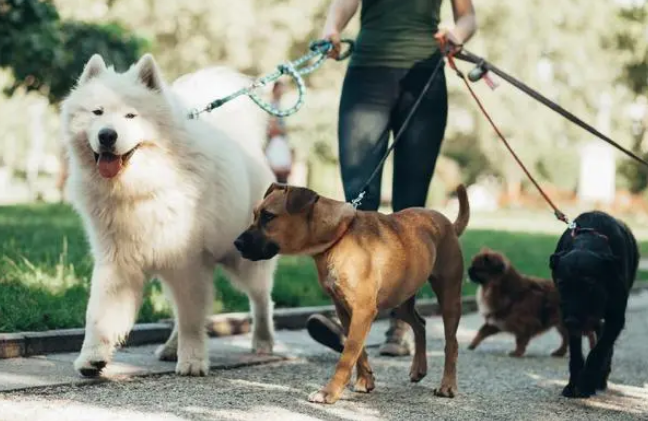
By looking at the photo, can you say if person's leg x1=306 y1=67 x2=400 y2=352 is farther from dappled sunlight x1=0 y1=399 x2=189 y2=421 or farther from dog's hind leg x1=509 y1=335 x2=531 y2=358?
dappled sunlight x1=0 y1=399 x2=189 y2=421

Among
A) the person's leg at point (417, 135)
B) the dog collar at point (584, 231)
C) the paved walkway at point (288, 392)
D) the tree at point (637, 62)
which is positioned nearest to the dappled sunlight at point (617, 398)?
the paved walkway at point (288, 392)

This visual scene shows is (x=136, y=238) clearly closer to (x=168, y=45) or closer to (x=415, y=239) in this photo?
(x=415, y=239)

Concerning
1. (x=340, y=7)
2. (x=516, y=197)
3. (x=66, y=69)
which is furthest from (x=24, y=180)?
(x=340, y=7)

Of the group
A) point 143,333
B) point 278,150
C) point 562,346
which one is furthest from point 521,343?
point 278,150

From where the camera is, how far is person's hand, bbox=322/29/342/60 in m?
6.92

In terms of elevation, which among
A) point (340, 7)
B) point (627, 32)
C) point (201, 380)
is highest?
point (627, 32)

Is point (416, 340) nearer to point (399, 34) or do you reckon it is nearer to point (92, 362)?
point (92, 362)

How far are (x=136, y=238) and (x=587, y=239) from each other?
2.39 metres

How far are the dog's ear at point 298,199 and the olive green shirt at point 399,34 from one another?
2.10m

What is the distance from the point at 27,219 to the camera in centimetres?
1554

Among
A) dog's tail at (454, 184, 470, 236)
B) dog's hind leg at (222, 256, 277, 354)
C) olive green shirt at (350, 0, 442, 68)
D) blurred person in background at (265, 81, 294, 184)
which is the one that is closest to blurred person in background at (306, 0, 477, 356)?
olive green shirt at (350, 0, 442, 68)

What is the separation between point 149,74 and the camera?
19.7ft

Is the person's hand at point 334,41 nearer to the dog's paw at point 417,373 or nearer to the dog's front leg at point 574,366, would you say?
the dog's paw at point 417,373

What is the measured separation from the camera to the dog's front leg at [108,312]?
5812 millimetres
